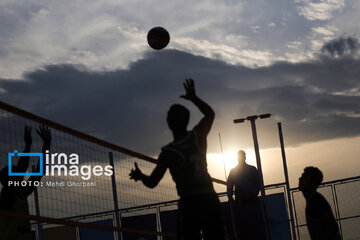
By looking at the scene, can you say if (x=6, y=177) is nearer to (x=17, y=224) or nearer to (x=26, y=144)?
(x=26, y=144)

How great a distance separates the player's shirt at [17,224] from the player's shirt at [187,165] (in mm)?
1971

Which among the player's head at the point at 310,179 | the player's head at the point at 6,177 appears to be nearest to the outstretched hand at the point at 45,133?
the player's head at the point at 6,177

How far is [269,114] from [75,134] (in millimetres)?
8710

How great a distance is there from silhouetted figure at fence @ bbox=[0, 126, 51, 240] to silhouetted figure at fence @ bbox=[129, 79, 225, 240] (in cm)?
166

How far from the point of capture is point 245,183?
1027 cm

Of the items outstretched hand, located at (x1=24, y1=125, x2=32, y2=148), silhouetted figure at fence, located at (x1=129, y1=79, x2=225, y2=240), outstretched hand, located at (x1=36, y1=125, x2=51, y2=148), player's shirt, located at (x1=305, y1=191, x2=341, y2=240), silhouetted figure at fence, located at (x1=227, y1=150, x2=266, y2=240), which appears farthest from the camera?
silhouetted figure at fence, located at (x1=227, y1=150, x2=266, y2=240)

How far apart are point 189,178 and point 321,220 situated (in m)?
2.29

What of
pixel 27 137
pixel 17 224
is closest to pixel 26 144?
pixel 27 137

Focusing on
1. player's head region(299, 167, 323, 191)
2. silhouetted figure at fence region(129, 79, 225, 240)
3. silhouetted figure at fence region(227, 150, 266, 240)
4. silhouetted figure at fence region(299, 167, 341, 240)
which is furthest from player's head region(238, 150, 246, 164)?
silhouetted figure at fence region(129, 79, 225, 240)

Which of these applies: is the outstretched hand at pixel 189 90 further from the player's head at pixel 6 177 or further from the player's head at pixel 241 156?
the player's head at pixel 241 156

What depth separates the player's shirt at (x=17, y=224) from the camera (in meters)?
5.41

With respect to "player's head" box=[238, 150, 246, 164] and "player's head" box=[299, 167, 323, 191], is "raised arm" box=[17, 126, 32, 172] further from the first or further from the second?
"player's head" box=[238, 150, 246, 164]

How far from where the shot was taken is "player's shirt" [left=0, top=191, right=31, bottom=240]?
5410 millimetres

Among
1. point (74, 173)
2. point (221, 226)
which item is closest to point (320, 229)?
point (221, 226)
